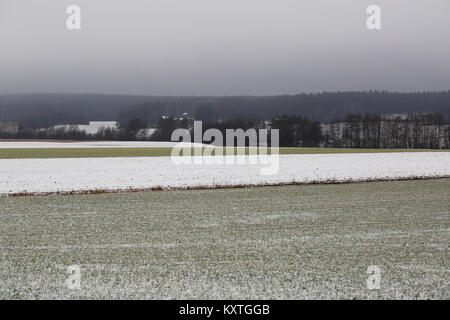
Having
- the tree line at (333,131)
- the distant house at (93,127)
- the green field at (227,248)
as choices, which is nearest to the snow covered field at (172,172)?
the green field at (227,248)

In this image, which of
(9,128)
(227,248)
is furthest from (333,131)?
(227,248)

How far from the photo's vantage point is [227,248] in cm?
1232

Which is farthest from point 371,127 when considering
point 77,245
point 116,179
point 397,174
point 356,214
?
point 77,245

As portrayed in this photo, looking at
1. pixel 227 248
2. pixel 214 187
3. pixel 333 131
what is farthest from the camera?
pixel 333 131

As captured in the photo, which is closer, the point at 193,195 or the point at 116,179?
the point at 193,195

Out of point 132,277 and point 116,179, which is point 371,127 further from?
point 132,277

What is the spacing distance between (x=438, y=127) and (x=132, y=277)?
132m

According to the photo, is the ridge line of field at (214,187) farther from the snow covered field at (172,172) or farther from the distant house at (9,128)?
the distant house at (9,128)

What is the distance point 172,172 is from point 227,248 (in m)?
22.5

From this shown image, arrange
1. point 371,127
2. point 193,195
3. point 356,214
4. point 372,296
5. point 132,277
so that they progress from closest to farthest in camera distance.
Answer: point 372,296
point 132,277
point 356,214
point 193,195
point 371,127

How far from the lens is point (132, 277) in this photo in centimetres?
948

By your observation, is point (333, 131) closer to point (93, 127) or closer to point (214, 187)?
point (93, 127)

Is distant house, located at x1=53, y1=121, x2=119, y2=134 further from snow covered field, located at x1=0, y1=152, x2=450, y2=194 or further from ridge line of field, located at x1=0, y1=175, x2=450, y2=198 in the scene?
ridge line of field, located at x1=0, y1=175, x2=450, y2=198

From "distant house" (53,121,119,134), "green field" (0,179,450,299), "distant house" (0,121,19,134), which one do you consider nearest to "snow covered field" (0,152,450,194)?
"green field" (0,179,450,299)
